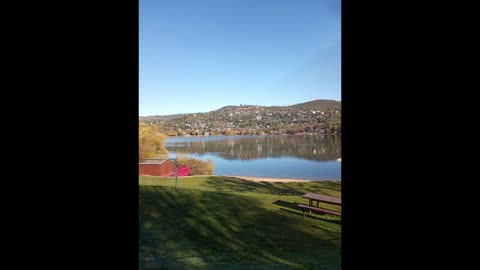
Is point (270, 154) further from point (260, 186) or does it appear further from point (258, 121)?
point (260, 186)

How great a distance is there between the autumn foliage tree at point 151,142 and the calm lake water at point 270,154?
1.78 feet

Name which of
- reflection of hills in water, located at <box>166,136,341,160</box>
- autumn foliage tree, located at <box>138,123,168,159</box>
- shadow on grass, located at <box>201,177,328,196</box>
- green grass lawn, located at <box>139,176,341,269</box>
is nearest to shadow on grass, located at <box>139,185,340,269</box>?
green grass lawn, located at <box>139,176,341,269</box>

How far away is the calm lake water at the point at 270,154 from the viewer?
13422 millimetres

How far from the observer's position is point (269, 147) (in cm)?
1944

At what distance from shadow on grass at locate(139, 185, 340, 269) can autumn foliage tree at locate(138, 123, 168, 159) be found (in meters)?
5.64

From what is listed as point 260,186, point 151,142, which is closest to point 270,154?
point 260,186
